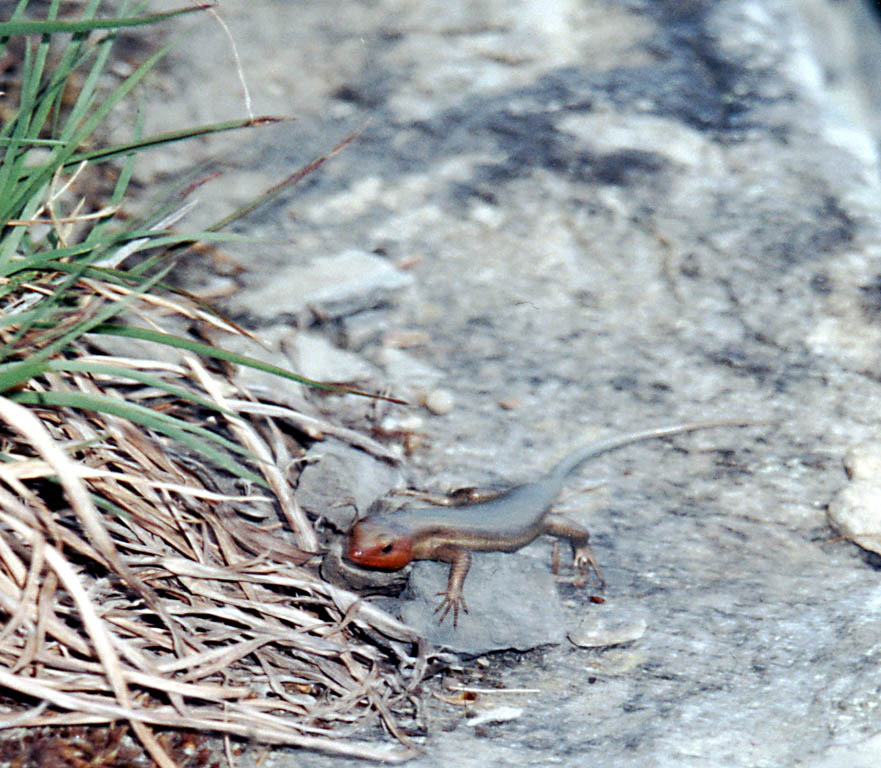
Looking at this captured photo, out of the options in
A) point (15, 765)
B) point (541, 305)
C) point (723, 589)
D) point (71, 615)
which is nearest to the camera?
point (15, 765)

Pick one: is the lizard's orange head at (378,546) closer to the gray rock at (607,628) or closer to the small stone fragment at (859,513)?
the gray rock at (607,628)

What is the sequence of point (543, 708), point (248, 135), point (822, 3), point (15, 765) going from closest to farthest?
1. point (15, 765)
2. point (543, 708)
3. point (248, 135)
4. point (822, 3)

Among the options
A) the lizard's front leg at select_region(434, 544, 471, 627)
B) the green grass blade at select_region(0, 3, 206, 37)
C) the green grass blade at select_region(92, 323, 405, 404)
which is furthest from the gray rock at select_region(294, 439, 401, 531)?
the green grass blade at select_region(0, 3, 206, 37)

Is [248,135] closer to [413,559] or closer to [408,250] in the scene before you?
[408,250]

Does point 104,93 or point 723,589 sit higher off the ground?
point 104,93

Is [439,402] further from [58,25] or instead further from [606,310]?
[58,25]

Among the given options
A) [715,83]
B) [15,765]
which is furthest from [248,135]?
[15,765]

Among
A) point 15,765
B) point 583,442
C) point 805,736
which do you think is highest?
point 15,765
